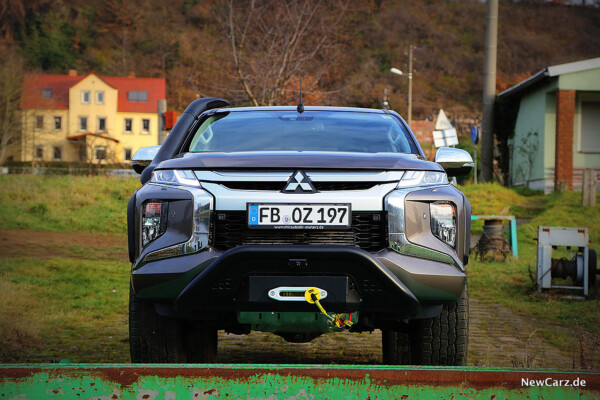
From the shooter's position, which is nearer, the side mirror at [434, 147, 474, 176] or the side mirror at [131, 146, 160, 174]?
the side mirror at [434, 147, 474, 176]

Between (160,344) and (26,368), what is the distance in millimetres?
1385

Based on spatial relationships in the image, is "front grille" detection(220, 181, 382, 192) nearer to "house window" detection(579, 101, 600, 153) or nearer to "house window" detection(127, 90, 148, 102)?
"house window" detection(579, 101, 600, 153)

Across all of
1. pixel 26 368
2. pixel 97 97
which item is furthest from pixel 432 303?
pixel 97 97

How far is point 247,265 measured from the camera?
367cm

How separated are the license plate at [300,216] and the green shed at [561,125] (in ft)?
69.1

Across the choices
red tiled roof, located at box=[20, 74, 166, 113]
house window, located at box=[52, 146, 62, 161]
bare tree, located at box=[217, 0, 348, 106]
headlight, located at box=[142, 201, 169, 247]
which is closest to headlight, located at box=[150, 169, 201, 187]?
headlight, located at box=[142, 201, 169, 247]

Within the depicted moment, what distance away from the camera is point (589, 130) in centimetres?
2538

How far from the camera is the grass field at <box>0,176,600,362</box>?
21.6ft

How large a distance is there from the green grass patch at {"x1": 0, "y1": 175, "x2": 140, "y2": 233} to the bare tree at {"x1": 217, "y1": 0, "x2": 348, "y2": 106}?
441 centimetres

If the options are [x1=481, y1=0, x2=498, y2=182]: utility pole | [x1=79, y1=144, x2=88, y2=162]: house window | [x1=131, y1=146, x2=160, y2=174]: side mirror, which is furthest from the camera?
[x1=79, y1=144, x2=88, y2=162]: house window

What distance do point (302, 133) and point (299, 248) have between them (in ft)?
4.72

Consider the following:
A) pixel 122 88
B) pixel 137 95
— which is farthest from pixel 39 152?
pixel 137 95

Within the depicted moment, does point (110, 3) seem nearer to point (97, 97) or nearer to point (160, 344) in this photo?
point (97, 97)

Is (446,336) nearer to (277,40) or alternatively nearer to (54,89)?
→ (277,40)
